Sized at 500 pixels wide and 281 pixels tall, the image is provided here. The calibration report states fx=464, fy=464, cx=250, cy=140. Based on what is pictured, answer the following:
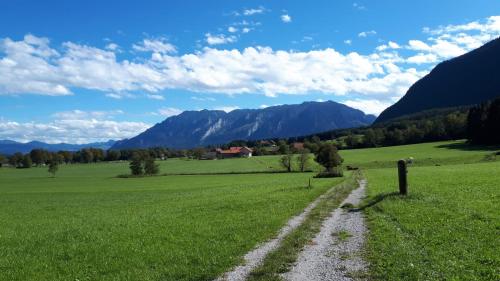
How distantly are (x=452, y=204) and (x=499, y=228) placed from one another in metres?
7.90

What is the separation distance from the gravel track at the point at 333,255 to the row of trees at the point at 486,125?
12815 cm

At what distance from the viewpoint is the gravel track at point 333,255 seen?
13493 mm

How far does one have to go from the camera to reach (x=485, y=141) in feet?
456

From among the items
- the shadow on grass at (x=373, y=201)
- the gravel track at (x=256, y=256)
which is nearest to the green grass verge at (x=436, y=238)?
the shadow on grass at (x=373, y=201)

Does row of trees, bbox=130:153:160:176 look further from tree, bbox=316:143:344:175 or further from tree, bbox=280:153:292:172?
tree, bbox=316:143:344:175

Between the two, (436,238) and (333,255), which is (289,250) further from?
(436,238)

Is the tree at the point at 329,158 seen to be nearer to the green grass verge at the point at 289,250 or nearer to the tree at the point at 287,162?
the tree at the point at 287,162

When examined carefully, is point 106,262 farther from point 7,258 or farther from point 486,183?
point 486,183

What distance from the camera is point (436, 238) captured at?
1730cm

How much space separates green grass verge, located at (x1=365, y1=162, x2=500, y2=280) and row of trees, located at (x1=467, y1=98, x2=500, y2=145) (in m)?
118

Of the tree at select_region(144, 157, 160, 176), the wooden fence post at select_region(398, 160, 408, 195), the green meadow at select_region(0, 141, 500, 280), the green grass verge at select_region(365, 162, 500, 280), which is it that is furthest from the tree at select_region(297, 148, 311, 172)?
the green grass verge at select_region(365, 162, 500, 280)

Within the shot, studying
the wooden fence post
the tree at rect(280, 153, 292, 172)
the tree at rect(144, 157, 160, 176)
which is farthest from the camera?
the tree at rect(144, 157, 160, 176)

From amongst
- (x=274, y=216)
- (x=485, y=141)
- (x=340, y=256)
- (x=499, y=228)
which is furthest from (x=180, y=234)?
(x=485, y=141)

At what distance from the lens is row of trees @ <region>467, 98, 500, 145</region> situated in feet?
438
